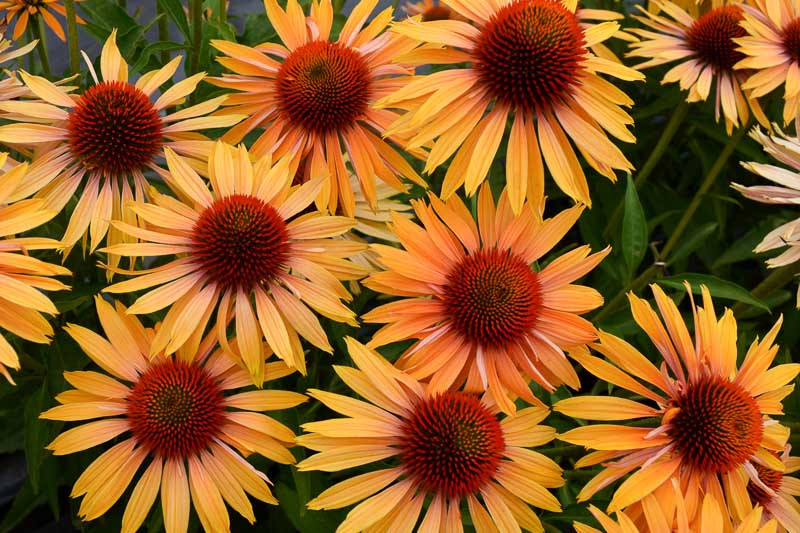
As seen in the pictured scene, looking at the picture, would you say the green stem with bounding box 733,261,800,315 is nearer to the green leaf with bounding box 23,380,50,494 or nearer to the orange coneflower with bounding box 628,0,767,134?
the orange coneflower with bounding box 628,0,767,134

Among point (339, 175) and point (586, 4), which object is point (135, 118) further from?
point (586, 4)

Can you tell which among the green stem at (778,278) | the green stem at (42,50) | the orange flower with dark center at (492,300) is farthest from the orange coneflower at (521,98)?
the green stem at (42,50)

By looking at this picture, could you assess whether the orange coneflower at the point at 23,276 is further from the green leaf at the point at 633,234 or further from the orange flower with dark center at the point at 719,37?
the orange flower with dark center at the point at 719,37

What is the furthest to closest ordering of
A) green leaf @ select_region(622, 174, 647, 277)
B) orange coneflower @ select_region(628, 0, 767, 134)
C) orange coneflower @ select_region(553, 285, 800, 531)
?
orange coneflower @ select_region(628, 0, 767, 134) < green leaf @ select_region(622, 174, 647, 277) < orange coneflower @ select_region(553, 285, 800, 531)

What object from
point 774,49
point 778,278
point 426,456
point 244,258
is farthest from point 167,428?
point 774,49

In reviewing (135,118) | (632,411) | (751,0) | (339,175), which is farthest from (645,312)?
(751,0)

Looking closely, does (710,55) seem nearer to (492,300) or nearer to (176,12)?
(492,300)

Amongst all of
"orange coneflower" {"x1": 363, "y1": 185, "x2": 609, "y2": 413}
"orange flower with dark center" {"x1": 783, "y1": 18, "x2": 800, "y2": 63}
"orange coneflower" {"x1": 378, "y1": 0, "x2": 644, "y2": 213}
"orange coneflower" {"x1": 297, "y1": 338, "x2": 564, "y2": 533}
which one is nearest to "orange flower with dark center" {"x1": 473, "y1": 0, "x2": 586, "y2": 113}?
"orange coneflower" {"x1": 378, "y1": 0, "x2": 644, "y2": 213}
